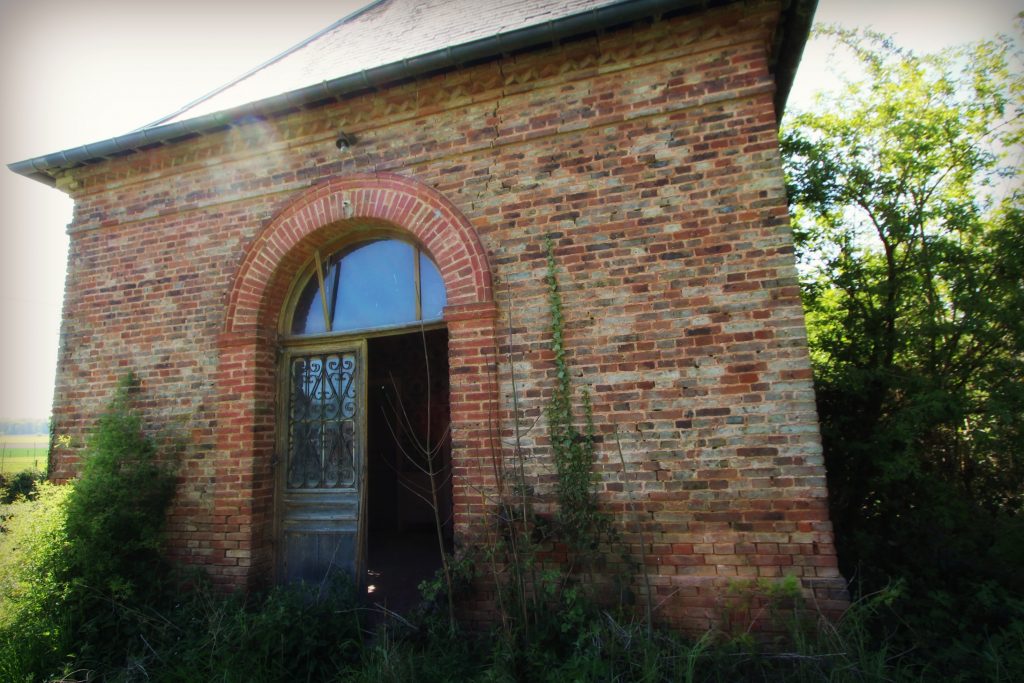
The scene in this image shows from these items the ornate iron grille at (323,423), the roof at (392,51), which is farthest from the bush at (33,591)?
the roof at (392,51)

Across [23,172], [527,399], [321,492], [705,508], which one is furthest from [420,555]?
[23,172]

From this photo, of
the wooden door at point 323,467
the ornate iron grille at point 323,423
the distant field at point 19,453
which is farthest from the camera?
the distant field at point 19,453

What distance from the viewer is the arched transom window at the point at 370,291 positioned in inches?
187

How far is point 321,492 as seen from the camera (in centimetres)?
476

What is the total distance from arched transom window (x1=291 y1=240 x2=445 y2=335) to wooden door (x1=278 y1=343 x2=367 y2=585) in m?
0.31

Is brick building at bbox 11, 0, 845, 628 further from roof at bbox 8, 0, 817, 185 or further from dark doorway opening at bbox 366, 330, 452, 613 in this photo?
dark doorway opening at bbox 366, 330, 452, 613

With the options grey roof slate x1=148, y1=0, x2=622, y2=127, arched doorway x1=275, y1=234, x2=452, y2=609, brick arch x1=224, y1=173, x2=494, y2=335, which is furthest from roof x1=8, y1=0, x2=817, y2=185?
arched doorway x1=275, y1=234, x2=452, y2=609

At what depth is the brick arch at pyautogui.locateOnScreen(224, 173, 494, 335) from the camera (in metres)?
4.26

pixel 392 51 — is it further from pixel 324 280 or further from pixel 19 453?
pixel 19 453

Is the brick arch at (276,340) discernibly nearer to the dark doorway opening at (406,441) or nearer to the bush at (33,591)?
the bush at (33,591)

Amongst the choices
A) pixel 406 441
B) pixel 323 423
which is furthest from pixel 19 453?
pixel 323 423

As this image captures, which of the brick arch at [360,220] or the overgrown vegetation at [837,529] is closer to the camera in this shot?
the overgrown vegetation at [837,529]

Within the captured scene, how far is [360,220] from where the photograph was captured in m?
4.77

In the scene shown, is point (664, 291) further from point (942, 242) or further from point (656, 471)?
point (942, 242)
